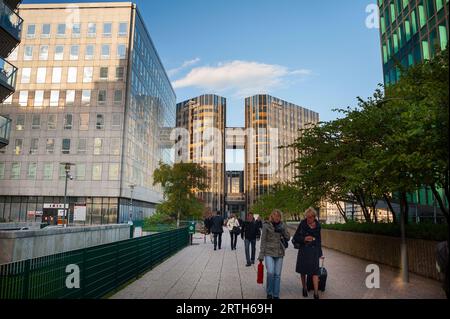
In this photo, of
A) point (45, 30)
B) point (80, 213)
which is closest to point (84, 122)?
point (45, 30)

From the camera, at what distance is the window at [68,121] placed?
51.9 m

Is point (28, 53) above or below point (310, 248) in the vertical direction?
above

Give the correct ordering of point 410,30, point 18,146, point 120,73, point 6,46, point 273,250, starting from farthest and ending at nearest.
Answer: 1. point 120,73
2. point 18,146
3. point 410,30
4. point 6,46
5. point 273,250

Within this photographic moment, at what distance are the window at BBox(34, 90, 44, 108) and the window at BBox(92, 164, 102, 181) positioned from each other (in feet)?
38.8

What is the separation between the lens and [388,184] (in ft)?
35.2

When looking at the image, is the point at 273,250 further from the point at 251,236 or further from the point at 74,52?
the point at 74,52

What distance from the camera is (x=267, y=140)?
148 meters

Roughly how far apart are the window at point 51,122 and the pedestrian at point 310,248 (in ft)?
168

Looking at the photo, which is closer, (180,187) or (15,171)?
(180,187)

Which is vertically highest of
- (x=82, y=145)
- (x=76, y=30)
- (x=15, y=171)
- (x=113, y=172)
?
(x=76, y=30)

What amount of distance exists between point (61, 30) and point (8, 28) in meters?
37.0
